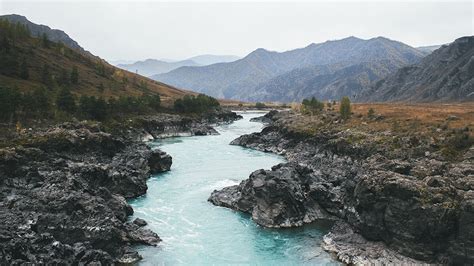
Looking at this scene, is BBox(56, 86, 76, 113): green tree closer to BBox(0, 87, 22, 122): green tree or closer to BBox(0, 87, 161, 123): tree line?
BBox(0, 87, 161, 123): tree line

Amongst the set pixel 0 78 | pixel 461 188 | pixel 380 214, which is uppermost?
pixel 0 78

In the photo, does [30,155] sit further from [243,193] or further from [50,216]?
[243,193]

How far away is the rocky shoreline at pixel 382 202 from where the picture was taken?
131ft

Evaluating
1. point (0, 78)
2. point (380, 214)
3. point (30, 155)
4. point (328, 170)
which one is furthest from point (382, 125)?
point (0, 78)

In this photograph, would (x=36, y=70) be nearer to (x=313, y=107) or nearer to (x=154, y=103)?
(x=154, y=103)

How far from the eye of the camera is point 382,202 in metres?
44.1

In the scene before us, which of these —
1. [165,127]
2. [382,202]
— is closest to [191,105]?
[165,127]

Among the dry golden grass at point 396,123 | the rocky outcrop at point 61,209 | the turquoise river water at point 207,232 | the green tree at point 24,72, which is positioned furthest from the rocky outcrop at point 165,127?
the rocky outcrop at point 61,209

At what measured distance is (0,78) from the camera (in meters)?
127

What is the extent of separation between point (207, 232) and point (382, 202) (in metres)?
19.8

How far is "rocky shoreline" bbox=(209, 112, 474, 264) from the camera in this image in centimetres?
3981

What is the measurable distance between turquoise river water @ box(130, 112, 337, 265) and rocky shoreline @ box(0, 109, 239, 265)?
239 cm

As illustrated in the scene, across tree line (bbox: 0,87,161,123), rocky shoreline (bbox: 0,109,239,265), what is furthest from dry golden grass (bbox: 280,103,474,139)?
tree line (bbox: 0,87,161,123)

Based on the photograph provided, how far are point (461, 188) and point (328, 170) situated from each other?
3211 centimetres
